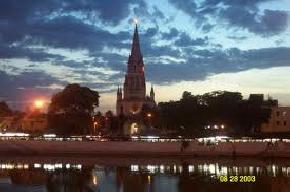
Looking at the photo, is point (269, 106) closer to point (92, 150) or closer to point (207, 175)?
point (92, 150)

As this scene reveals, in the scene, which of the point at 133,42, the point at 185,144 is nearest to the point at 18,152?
the point at 185,144

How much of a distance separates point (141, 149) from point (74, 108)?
31.7 meters

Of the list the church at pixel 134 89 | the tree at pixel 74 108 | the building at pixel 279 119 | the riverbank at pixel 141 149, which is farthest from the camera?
the church at pixel 134 89

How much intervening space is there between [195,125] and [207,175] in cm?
4974

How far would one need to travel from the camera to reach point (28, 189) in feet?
152

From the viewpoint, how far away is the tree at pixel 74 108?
108938 millimetres

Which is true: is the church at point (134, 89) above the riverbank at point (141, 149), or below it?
above

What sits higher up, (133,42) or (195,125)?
(133,42)

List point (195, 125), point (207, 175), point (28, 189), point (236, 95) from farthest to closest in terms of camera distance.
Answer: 1. point (236, 95)
2. point (195, 125)
3. point (207, 175)
4. point (28, 189)

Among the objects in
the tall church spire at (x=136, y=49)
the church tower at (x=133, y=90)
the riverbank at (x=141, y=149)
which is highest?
the tall church spire at (x=136, y=49)

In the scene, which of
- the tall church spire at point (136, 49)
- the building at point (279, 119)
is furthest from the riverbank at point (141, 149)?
the tall church spire at point (136, 49)

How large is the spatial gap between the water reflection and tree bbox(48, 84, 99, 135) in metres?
37.2
